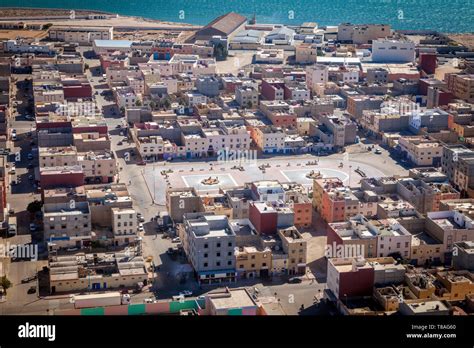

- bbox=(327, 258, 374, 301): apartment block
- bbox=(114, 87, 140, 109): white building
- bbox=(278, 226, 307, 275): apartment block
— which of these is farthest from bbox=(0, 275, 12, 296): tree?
bbox=(114, 87, 140, 109): white building

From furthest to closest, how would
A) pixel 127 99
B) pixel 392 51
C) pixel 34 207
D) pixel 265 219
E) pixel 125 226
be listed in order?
pixel 392 51, pixel 127 99, pixel 34 207, pixel 125 226, pixel 265 219

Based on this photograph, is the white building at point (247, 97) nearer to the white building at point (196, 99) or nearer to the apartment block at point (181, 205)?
the white building at point (196, 99)

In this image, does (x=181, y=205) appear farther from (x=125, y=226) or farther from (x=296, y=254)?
(x=296, y=254)

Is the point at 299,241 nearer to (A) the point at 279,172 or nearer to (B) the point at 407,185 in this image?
(B) the point at 407,185

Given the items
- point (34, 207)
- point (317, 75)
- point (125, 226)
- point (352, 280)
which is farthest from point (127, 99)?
point (352, 280)

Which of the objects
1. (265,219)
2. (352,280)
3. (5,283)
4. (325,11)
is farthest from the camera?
(325,11)

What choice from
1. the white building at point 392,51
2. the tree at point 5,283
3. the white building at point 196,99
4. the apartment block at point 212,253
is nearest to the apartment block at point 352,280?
the apartment block at point 212,253
